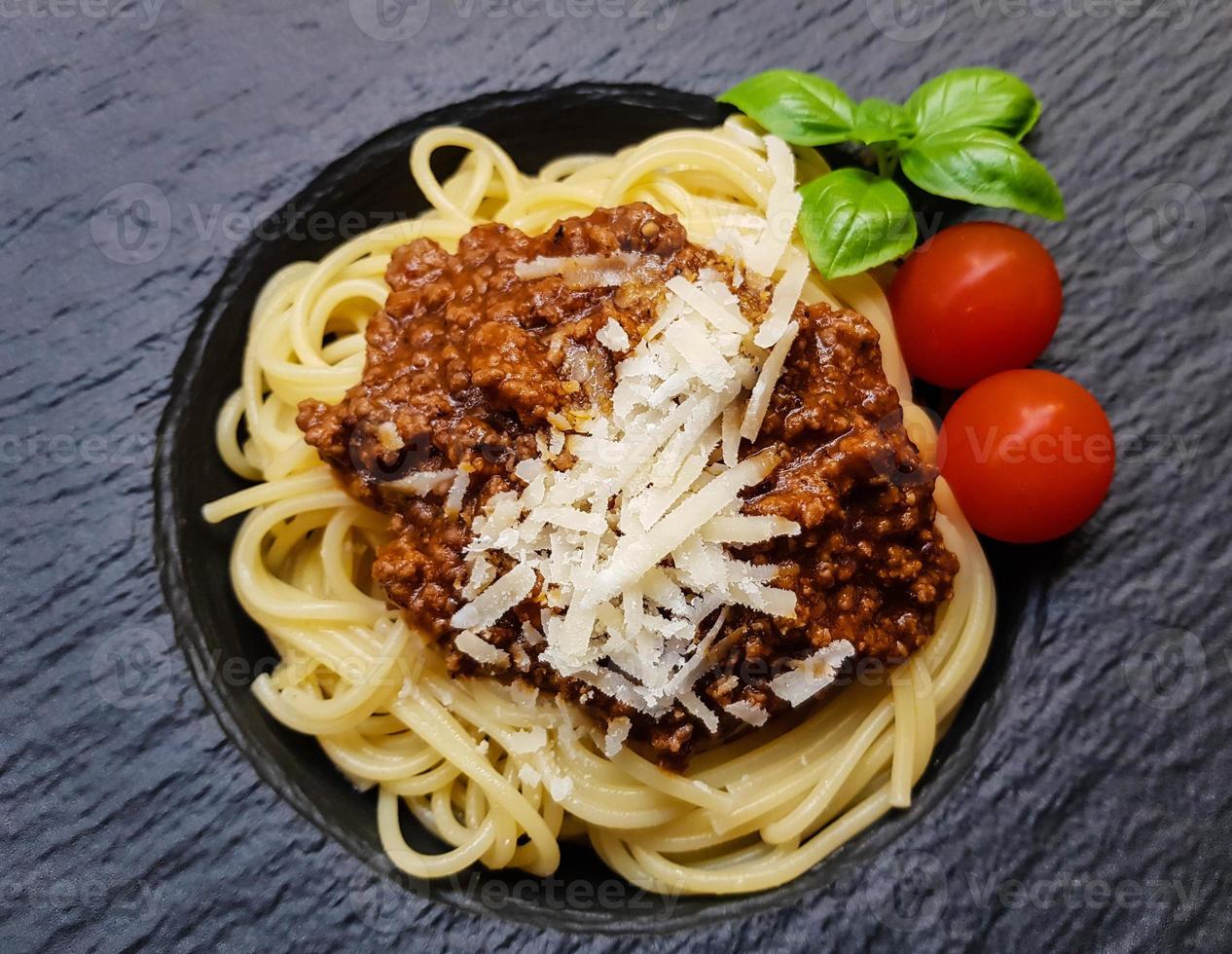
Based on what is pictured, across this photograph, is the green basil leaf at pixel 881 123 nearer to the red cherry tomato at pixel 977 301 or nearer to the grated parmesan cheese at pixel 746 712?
the red cherry tomato at pixel 977 301

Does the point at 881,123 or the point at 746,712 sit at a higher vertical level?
the point at 881,123

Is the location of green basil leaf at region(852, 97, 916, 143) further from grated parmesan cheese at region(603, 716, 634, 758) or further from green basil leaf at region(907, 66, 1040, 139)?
grated parmesan cheese at region(603, 716, 634, 758)

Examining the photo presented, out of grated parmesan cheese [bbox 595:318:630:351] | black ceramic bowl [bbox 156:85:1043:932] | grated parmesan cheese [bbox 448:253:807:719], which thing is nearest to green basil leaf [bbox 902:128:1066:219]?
grated parmesan cheese [bbox 448:253:807:719]

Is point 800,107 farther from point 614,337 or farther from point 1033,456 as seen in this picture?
point 1033,456

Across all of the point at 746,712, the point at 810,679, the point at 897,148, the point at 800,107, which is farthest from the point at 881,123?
the point at 746,712

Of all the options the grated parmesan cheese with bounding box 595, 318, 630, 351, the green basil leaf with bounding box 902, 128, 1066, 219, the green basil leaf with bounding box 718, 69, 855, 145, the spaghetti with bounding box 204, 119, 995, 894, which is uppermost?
the green basil leaf with bounding box 718, 69, 855, 145
